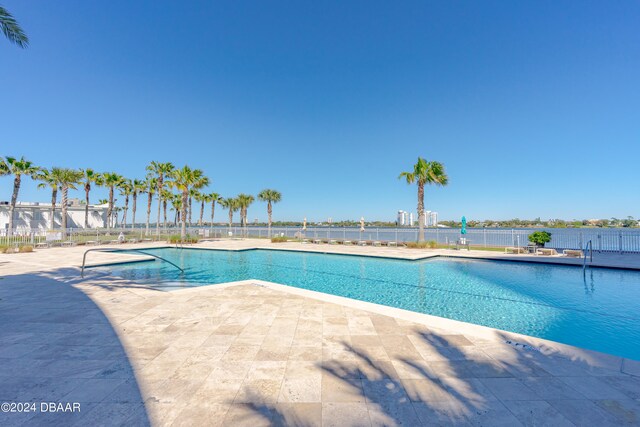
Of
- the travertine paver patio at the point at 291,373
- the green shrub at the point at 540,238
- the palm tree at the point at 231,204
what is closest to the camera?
the travertine paver patio at the point at 291,373

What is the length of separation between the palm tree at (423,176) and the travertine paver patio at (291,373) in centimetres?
1517

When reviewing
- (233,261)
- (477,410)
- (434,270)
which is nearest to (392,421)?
(477,410)

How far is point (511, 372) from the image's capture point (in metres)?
3.10

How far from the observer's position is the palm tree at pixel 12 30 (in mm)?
6309

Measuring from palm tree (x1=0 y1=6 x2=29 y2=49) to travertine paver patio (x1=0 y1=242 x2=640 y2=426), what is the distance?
672 centimetres

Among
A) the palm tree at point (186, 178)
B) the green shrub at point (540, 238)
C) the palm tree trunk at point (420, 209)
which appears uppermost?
the palm tree at point (186, 178)

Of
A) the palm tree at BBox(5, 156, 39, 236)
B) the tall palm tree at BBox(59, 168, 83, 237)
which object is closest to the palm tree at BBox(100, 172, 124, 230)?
the tall palm tree at BBox(59, 168, 83, 237)

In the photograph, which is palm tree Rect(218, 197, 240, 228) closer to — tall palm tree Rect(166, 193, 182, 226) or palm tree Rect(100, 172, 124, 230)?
tall palm tree Rect(166, 193, 182, 226)

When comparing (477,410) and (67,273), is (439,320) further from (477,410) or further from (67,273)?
(67,273)

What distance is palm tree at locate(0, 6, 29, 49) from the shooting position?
248 inches

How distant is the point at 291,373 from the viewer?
3.10 metres

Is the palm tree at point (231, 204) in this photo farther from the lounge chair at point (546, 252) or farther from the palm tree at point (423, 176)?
the lounge chair at point (546, 252)

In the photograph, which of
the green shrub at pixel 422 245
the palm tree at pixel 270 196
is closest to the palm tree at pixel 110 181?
the palm tree at pixel 270 196

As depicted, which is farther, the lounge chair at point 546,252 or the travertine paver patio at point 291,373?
the lounge chair at point 546,252
